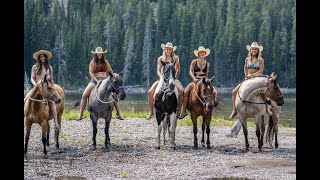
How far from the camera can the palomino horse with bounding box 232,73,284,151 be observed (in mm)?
13789

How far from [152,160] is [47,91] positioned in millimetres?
2978

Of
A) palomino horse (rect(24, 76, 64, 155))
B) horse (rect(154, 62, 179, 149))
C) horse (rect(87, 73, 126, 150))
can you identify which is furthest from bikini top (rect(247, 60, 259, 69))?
palomino horse (rect(24, 76, 64, 155))

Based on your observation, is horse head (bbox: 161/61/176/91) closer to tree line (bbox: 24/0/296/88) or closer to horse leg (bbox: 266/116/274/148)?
horse leg (bbox: 266/116/274/148)

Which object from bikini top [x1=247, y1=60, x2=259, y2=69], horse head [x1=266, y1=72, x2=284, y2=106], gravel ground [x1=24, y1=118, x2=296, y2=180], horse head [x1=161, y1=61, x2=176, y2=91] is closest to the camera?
gravel ground [x1=24, y1=118, x2=296, y2=180]

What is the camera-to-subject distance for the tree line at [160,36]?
357ft

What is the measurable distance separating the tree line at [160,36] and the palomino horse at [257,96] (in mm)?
86434

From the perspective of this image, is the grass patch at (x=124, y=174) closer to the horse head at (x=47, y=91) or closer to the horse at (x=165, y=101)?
the horse head at (x=47, y=91)

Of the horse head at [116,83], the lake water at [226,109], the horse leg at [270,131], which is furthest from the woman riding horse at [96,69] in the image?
the horse leg at [270,131]

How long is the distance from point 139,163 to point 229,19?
12190 centimetres

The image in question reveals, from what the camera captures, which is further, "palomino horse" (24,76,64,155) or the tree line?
the tree line

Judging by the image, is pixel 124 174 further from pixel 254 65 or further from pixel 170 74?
pixel 254 65

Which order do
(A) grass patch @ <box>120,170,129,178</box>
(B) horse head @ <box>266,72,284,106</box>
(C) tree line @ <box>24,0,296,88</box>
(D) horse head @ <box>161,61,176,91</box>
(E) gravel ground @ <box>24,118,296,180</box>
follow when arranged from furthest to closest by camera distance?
1. (C) tree line @ <box>24,0,296,88</box>
2. (B) horse head @ <box>266,72,284,106</box>
3. (D) horse head @ <box>161,61,176,91</box>
4. (E) gravel ground @ <box>24,118,296,180</box>
5. (A) grass patch @ <box>120,170,129,178</box>
